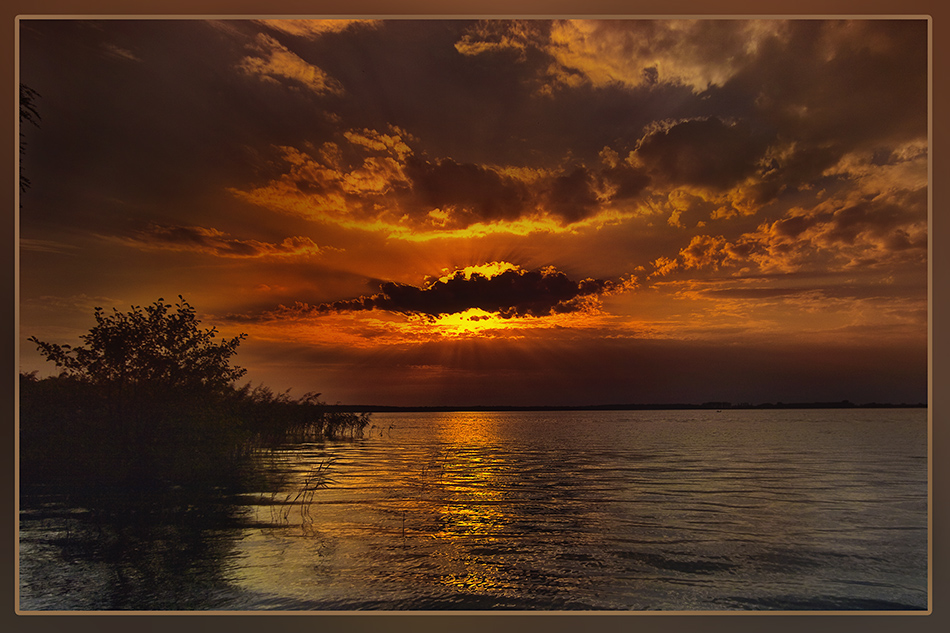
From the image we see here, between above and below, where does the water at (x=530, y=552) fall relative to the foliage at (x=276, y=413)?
below

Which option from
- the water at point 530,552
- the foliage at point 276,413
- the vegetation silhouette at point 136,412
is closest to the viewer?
the water at point 530,552

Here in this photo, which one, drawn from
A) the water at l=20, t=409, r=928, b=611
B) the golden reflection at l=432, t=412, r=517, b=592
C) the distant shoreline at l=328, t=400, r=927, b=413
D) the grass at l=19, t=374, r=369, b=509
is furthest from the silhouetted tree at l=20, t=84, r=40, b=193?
the golden reflection at l=432, t=412, r=517, b=592

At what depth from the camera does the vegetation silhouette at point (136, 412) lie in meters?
3.92

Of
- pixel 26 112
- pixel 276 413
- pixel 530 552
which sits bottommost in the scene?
pixel 530 552

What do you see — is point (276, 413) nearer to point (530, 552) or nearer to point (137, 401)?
point (137, 401)

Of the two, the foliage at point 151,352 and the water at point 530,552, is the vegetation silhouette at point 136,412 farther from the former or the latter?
the water at point 530,552

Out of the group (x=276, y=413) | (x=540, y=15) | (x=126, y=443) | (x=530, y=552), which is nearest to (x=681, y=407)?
(x=530, y=552)

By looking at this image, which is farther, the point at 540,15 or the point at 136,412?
the point at 136,412

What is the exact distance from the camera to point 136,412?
14.0 feet

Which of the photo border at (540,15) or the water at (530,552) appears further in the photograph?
the water at (530,552)

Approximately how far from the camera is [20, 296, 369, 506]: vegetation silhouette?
3924 millimetres

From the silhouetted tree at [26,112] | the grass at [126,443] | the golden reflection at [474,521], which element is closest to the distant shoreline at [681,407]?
the golden reflection at [474,521]

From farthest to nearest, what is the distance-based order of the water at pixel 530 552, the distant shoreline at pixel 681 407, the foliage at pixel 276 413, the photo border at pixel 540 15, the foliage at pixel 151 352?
A: the foliage at pixel 276 413 → the distant shoreline at pixel 681 407 → the foliage at pixel 151 352 → the water at pixel 530 552 → the photo border at pixel 540 15
